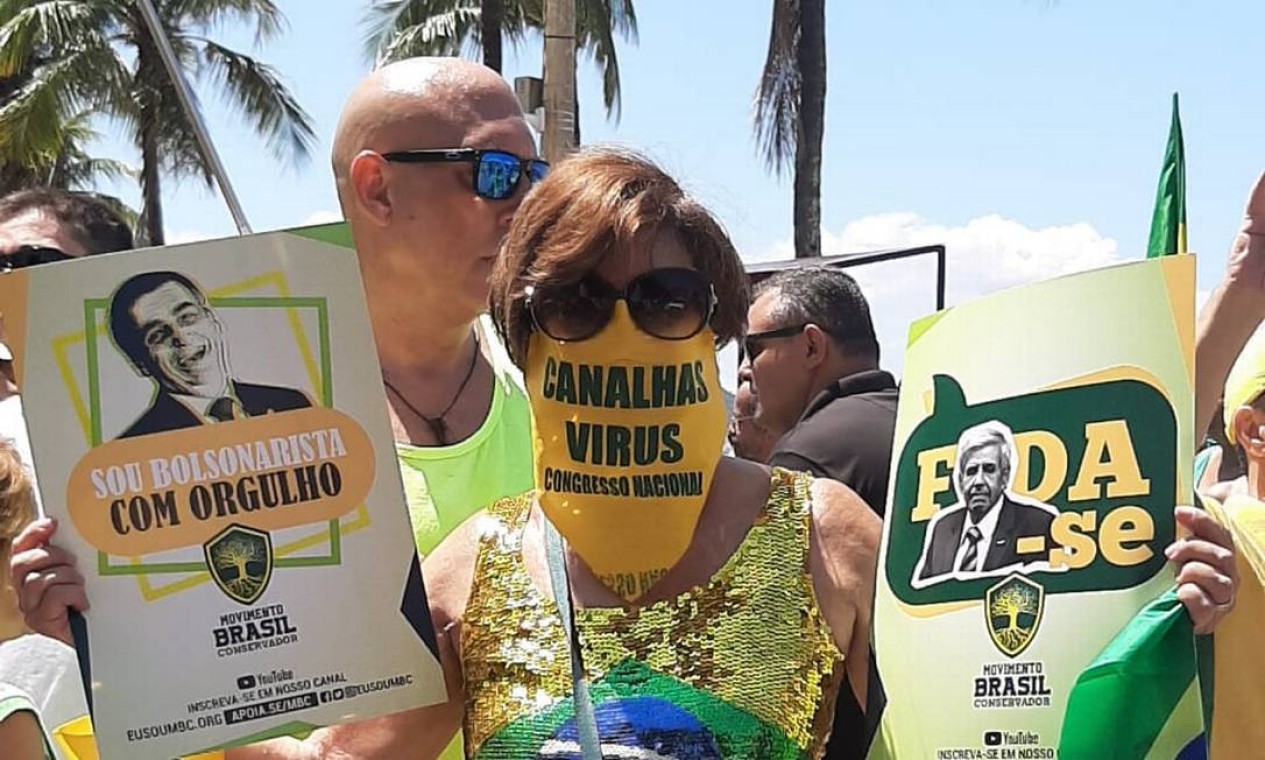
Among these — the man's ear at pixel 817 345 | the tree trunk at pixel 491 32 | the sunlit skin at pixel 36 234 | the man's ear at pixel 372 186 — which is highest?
the tree trunk at pixel 491 32

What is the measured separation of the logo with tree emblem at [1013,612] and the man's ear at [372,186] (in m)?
1.32

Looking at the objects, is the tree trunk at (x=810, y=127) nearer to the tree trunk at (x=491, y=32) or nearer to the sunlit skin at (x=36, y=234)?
the tree trunk at (x=491, y=32)

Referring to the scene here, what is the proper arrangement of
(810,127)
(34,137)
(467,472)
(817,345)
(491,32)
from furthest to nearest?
1. (34,137)
2. (491,32)
3. (810,127)
4. (817,345)
5. (467,472)

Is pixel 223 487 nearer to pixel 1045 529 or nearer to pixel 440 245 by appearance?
pixel 440 245

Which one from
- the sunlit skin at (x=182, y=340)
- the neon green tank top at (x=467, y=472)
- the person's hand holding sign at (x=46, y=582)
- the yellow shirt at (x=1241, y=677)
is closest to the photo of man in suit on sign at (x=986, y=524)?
the yellow shirt at (x=1241, y=677)

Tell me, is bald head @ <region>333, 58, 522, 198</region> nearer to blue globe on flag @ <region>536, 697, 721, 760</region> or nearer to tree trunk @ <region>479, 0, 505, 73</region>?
blue globe on flag @ <region>536, 697, 721, 760</region>

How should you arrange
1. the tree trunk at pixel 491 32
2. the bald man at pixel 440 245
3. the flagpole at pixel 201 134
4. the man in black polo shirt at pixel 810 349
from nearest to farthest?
the bald man at pixel 440 245 → the man in black polo shirt at pixel 810 349 → the flagpole at pixel 201 134 → the tree trunk at pixel 491 32

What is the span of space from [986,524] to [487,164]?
1.16 metres

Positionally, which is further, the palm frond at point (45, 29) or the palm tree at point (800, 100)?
the palm frond at point (45, 29)

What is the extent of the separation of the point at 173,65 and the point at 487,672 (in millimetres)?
10129

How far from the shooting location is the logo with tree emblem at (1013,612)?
71.7 inches

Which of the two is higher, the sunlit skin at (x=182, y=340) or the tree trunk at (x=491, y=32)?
the tree trunk at (x=491, y=32)

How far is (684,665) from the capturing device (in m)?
1.79

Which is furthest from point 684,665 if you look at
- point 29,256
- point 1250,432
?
point 29,256
